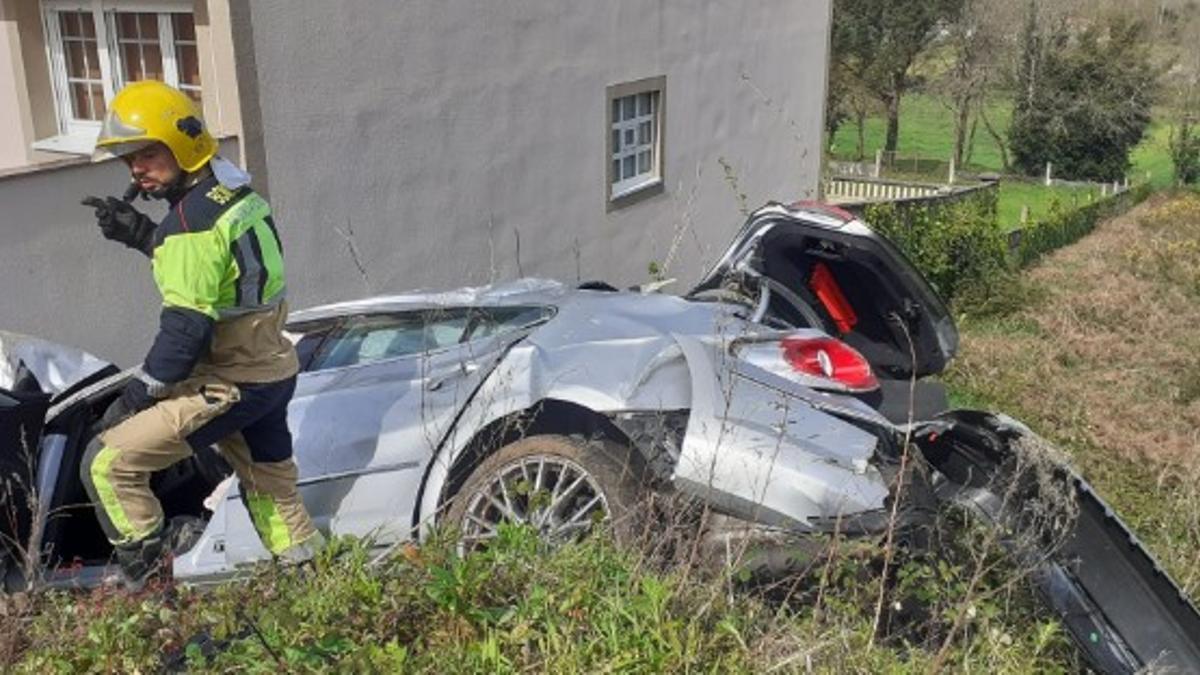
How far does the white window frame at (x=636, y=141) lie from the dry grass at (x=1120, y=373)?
4.22m

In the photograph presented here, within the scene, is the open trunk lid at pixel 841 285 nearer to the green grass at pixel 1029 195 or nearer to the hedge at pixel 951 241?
the hedge at pixel 951 241

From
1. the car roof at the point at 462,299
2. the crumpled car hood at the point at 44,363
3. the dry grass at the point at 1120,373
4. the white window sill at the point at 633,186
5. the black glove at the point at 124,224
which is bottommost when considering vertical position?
the dry grass at the point at 1120,373

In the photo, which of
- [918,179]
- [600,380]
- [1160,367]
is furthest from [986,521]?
[918,179]

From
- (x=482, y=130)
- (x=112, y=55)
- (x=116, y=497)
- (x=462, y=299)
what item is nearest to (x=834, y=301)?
(x=462, y=299)

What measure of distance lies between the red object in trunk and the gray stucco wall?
4.23 metres

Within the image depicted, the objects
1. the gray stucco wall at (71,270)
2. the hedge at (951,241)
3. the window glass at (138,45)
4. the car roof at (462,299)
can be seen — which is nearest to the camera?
the car roof at (462,299)

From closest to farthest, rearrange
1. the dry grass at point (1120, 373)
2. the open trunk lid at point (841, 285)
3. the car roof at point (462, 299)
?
1. the car roof at point (462, 299)
2. the open trunk lid at point (841, 285)
3. the dry grass at point (1120, 373)

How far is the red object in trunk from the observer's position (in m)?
5.77

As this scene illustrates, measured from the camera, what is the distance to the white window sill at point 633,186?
1305 cm

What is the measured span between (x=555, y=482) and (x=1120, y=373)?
8.29 metres

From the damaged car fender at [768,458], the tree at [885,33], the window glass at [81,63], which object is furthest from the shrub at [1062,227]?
the tree at [885,33]

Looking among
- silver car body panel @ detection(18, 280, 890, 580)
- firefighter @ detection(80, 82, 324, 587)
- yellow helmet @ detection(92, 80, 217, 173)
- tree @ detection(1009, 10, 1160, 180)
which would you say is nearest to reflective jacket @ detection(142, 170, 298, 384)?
firefighter @ detection(80, 82, 324, 587)

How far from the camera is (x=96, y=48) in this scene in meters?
9.02

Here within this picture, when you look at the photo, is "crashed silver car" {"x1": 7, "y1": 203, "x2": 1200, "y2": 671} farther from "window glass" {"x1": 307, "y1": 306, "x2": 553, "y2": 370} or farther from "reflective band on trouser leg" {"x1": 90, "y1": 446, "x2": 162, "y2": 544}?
"reflective band on trouser leg" {"x1": 90, "y1": 446, "x2": 162, "y2": 544}
